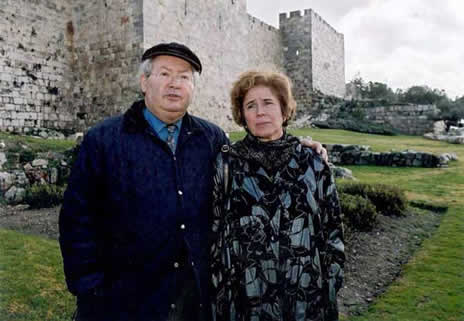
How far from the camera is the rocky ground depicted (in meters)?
4.15

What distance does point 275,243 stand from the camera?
2.20 metres

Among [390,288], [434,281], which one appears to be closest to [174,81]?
[390,288]

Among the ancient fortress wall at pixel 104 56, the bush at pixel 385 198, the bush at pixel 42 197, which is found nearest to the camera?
the bush at pixel 385 198

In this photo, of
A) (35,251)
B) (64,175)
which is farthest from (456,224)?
(64,175)

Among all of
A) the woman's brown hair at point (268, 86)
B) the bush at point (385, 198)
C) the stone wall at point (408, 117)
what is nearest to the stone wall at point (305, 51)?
the stone wall at point (408, 117)

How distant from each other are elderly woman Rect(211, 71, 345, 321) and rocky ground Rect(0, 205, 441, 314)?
1.74 m

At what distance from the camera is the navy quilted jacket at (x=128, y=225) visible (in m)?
2.08

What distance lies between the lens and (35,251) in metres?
4.77

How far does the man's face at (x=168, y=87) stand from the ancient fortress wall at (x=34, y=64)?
10658mm

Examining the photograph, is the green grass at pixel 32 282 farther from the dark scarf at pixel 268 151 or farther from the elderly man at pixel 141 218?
the dark scarf at pixel 268 151

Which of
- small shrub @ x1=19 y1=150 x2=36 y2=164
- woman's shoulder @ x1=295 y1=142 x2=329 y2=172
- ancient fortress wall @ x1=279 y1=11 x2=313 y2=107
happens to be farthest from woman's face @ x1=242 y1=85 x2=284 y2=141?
ancient fortress wall @ x1=279 y1=11 x2=313 y2=107

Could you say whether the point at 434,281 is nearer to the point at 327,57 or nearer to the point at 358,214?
the point at 358,214

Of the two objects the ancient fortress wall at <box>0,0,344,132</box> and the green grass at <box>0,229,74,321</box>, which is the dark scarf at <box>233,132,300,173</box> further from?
the ancient fortress wall at <box>0,0,344,132</box>

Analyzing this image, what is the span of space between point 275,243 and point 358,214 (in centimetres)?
398
